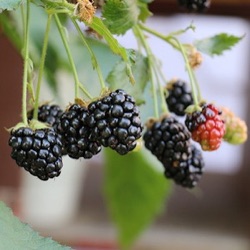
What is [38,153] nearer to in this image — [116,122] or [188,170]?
[116,122]

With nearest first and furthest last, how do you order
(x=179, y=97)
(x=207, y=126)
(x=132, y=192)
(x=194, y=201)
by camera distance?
1. (x=207, y=126)
2. (x=179, y=97)
3. (x=132, y=192)
4. (x=194, y=201)

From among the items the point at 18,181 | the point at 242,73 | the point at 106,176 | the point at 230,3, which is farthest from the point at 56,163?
the point at 242,73

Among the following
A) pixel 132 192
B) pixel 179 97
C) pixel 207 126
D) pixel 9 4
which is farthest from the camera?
pixel 132 192

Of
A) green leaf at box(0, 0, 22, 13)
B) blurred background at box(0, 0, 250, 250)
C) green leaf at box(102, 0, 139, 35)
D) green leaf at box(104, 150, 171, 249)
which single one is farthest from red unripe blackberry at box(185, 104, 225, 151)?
blurred background at box(0, 0, 250, 250)

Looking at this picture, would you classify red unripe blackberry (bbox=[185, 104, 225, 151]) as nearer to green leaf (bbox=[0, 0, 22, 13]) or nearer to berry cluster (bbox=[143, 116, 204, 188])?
berry cluster (bbox=[143, 116, 204, 188])

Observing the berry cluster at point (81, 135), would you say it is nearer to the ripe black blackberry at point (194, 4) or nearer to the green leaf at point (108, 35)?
the green leaf at point (108, 35)

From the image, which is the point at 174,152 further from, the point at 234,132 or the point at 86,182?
the point at 86,182

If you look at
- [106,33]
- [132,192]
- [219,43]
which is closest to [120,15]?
[106,33]

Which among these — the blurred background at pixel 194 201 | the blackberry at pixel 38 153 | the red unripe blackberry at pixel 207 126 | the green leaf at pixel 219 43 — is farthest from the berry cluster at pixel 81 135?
the blurred background at pixel 194 201
